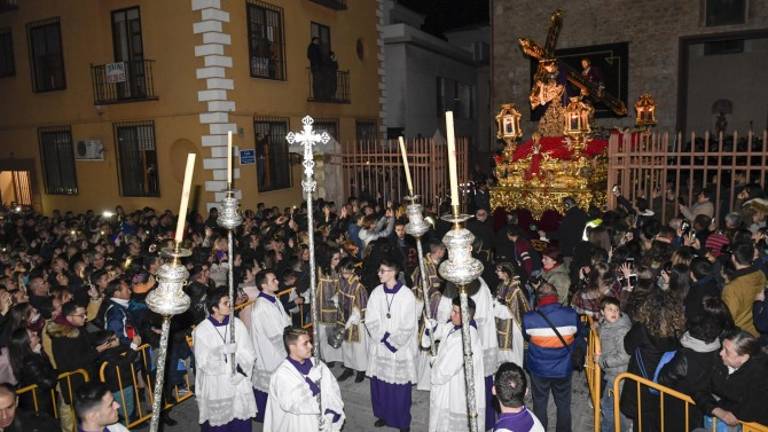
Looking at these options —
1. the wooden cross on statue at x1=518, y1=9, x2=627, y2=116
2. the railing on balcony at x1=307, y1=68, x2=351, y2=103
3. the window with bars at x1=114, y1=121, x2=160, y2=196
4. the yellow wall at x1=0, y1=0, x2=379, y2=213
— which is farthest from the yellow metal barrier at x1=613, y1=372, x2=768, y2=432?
the railing on balcony at x1=307, y1=68, x2=351, y2=103

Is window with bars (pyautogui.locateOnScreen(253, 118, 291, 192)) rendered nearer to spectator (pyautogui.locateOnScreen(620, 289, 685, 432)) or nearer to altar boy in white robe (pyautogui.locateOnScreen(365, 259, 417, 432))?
altar boy in white robe (pyautogui.locateOnScreen(365, 259, 417, 432))

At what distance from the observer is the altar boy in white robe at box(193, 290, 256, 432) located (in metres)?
5.89

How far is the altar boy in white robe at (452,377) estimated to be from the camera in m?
5.64

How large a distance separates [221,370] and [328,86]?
53.3ft

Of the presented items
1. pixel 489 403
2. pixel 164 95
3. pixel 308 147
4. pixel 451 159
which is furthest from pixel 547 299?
pixel 164 95

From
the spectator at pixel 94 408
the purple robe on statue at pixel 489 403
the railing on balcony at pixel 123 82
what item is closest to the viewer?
the spectator at pixel 94 408

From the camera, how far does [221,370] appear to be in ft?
19.4

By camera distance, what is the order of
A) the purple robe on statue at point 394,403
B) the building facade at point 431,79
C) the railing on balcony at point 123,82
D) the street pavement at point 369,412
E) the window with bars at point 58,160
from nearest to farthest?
1. the purple robe on statue at point 394,403
2. the street pavement at point 369,412
3. the railing on balcony at point 123,82
4. the window with bars at point 58,160
5. the building facade at point 431,79

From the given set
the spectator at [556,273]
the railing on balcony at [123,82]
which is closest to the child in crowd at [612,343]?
the spectator at [556,273]

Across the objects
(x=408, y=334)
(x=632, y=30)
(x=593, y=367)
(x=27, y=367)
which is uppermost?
(x=632, y=30)

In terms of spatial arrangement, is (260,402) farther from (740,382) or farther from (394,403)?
(740,382)

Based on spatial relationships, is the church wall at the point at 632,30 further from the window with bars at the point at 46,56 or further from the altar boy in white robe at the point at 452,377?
the altar boy in white robe at the point at 452,377

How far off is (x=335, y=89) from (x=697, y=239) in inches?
590

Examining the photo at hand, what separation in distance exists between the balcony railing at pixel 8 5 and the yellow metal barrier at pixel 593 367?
21.6 meters
